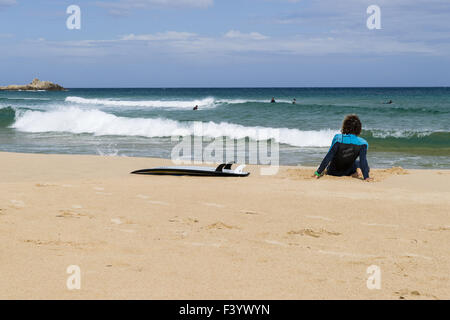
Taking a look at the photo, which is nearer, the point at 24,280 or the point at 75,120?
the point at 24,280

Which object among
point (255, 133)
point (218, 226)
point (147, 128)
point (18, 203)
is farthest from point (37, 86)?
point (218, 226)

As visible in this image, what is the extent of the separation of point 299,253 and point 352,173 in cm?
502

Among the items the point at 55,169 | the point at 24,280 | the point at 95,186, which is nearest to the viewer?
the point at 24,280

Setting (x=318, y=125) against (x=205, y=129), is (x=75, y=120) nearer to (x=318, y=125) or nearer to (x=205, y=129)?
(x=205, y=129)

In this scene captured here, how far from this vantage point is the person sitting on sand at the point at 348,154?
880 cm

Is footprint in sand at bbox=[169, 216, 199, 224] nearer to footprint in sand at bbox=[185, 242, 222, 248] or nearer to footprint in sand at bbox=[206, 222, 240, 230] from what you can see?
footprint in sand at bbox=[206, 222, 240, 230]

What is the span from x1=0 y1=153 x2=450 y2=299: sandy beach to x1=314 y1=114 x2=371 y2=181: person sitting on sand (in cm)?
43

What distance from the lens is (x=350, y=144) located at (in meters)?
8.79

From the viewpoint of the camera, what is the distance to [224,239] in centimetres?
482

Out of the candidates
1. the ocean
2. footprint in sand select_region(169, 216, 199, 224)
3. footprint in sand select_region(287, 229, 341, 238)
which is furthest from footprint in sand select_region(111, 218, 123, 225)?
the ocean

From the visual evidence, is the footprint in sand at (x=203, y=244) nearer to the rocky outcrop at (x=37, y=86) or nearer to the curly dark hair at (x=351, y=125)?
the curly dark hair at (x=351, y=125)

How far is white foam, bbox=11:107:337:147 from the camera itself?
20.2 meters

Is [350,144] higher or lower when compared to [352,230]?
higher
